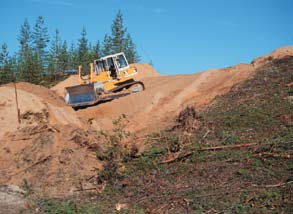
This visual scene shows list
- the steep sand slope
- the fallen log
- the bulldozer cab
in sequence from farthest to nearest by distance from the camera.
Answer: the bulldozer cab
the steep sand slope
the fallen log

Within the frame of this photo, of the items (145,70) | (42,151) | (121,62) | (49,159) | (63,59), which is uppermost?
(63,59)

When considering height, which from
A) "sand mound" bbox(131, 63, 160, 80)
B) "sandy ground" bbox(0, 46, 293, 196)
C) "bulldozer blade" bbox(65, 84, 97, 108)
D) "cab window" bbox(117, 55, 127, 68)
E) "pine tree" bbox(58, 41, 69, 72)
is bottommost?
"sandy ground" bbox(0, 46, 293, 196)

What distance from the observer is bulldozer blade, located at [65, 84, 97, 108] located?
21.6 metres

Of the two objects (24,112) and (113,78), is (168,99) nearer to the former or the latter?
(113,78)

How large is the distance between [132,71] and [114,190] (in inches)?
559

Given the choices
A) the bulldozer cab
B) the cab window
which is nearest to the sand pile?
the bulldozer cab

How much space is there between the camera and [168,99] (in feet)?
71.1

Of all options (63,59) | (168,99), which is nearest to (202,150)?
(168,99)

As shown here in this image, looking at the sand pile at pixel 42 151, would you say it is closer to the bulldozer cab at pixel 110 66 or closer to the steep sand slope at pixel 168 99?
the steep sand slope at pixel 168 99

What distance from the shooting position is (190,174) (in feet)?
35.6

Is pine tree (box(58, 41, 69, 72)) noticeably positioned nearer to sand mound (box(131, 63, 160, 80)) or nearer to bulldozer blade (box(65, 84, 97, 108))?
sand mound (box(131, 63, 160, 80))

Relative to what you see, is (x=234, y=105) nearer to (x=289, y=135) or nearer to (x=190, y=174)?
(x=289, y=135)

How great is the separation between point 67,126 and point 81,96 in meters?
8.29

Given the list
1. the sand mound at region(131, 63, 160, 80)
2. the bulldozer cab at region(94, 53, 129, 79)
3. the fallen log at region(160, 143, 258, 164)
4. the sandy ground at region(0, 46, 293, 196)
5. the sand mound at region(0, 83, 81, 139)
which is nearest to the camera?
the sandy ground at region(0, 46, 293, 196)
